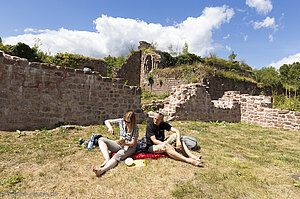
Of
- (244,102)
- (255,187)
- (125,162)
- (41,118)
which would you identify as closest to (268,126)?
(244,102)

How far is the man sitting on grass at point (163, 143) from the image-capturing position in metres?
4.06

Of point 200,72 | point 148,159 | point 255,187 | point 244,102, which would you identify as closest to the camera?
point 255,187

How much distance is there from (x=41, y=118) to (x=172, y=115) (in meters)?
7.05

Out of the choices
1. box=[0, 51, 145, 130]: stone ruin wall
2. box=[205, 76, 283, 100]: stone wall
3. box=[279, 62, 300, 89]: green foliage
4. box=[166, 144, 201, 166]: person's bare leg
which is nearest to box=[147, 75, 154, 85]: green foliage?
box=[205, 76, 283, 100]: stone wall

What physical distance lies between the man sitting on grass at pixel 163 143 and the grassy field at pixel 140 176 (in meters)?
0.17

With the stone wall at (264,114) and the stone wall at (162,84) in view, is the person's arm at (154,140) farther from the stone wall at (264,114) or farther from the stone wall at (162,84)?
the stone wall at (162,84)

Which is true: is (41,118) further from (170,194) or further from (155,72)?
(155,72)

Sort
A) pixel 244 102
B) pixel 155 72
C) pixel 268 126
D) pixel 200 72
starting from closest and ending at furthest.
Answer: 1. pixel 268 126
2. pixel 244 102
3. pixel 200 72
4. pixel 155 72

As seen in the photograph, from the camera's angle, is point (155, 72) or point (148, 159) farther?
point (155, 72)

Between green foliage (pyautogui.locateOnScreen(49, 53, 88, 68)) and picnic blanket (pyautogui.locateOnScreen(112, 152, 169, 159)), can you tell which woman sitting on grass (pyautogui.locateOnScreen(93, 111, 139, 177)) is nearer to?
picnic blanket (pyautogui.locateOnScreen(112, 152, 169, 159))

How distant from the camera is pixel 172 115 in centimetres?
1060

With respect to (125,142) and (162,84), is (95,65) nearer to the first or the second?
(162,84)

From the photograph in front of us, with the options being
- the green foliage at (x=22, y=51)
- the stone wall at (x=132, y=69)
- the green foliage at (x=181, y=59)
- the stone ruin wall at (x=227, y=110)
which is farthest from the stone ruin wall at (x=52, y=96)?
the stone wall at (x=132, y=69)

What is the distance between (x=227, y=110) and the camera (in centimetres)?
1275
